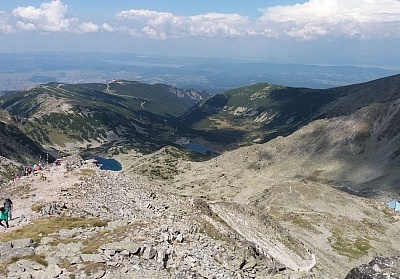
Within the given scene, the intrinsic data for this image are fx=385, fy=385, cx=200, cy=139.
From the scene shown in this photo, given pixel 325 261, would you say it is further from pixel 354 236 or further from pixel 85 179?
pixel 85 179

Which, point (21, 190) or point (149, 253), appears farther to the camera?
point (21, 190)

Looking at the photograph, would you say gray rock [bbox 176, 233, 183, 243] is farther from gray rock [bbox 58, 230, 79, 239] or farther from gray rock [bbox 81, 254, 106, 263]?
gray rock [bbox 58, 230, 79, 239]

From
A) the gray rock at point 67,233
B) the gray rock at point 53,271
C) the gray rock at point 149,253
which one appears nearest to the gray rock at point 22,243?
the gray rock at point 67,233

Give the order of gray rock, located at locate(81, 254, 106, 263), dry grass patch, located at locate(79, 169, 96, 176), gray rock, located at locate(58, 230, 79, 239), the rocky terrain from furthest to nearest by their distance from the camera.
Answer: dry grass patch, located at locate(79, 169, 96, 176) → gray rock, located at locate(58, 230, 79, 239) → the rocky terrain → gray rock, located at locate(81, 254, 106, 263)

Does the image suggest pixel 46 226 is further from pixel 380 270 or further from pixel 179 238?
pixel 380 270

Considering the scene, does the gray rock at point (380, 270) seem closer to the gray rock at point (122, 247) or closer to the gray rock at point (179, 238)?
the gray rock at point (179, 238)

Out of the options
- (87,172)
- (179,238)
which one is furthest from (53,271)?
(87,172)

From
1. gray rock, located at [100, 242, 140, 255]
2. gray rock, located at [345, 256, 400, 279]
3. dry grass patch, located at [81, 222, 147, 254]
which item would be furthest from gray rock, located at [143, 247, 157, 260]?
gray rock, located at [345, 256, 400, 279]

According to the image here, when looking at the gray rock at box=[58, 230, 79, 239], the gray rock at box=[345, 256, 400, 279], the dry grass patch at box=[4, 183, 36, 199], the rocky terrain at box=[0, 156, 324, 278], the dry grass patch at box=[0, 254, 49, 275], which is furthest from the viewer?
the dry grass patch at box=[4, 183, 36, 199]

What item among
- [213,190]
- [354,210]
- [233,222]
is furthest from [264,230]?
[213,190]
